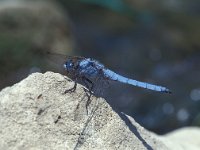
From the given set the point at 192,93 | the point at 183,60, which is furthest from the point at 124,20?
the point at 192,93

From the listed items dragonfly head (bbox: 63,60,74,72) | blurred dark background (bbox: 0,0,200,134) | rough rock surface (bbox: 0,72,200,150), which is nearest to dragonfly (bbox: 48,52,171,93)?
dragonfly head (bbox: 63,60,74,72)

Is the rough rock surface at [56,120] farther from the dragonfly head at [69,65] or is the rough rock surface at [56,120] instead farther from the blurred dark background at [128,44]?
the blurred dark background at [128,44]

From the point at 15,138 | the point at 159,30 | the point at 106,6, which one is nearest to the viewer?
the point at 15,138

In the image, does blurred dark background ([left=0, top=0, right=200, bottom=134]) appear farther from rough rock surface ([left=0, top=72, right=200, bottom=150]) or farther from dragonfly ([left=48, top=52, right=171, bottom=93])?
rough rock surface ([left=0, top=72, right=200, bottom=150])

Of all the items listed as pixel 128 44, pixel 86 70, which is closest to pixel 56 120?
pixel 86 70

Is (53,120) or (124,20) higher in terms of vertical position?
(124,20)

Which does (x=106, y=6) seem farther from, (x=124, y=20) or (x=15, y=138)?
(x=15, y=138)

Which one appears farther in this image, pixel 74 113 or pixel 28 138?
pixel 74 113

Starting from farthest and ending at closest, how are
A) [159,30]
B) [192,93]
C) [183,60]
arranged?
[159,30], [183,60], [192,93]
